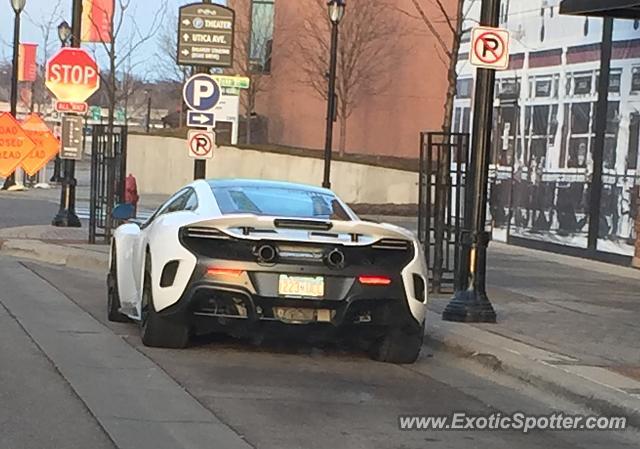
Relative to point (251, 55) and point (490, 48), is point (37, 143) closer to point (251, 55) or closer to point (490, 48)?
point (251, 55)

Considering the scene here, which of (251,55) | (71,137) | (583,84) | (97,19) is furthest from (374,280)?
(251,55)

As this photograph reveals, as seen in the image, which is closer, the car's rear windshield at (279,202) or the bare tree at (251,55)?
the car's rear windshield at (279,202)

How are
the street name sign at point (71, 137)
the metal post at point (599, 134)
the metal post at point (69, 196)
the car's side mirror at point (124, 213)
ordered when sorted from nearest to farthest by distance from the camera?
the car's side mirror at point (124, 213) → the metal post at point (599, 134) → the street name sign at point (71, 137) → the metal post at point (69, 196)

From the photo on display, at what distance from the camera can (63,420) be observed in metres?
7.18

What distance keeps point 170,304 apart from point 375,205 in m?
29.5

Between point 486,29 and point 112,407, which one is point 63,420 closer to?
point 112,407

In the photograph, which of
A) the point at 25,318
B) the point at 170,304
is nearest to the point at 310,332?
the point at 170,304

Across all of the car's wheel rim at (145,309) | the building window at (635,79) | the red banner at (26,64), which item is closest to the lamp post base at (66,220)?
the building window at (635,79)

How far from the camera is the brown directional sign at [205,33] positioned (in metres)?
17.6

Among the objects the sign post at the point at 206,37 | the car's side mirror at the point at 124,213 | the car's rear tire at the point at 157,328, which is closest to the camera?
the car's rear tire at the point at 157,328

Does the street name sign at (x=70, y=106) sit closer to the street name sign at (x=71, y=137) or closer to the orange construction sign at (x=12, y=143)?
the street name sign at (x=71, y=137)

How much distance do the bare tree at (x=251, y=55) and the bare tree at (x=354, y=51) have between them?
9.59 ft

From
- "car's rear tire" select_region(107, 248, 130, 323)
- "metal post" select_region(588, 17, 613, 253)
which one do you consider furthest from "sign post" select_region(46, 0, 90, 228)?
"car's rear tire" select_region(107, 248, 130, 323)

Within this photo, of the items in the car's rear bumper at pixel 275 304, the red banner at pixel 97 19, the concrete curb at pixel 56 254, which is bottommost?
the concrete curb at pixel 56 254
